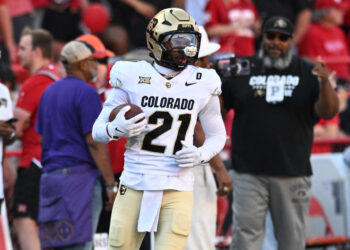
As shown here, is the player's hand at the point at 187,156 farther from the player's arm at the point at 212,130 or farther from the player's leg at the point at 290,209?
the player's leg at the point at 290,209

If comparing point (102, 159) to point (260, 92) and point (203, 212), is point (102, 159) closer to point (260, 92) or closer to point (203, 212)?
point (203, 212)

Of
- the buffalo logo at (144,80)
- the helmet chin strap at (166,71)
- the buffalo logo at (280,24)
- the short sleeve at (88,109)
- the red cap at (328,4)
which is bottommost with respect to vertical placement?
the short sleeve at (88,109)

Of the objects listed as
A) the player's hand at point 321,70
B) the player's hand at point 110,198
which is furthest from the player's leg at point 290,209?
the player's hand at point 110,198

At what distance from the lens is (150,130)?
205 inches

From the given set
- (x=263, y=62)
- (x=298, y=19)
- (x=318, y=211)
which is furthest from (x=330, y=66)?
(x=263, y=62)

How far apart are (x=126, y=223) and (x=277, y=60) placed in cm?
226

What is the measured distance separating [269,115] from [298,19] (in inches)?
191

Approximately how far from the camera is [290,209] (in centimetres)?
674

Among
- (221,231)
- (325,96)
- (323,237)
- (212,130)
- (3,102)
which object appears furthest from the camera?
(323,237)

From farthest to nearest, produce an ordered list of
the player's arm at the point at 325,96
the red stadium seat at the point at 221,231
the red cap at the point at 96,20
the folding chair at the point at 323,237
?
the red cap at the point at 96,20, the folding chair at the point at 323,237, the red stadium seat at the point at 221,231, the player's arm at the point at 325,96

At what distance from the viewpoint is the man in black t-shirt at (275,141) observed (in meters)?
6.72

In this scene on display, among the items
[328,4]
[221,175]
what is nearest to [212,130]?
[221,175]

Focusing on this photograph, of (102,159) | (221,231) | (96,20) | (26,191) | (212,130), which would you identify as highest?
(96,20)

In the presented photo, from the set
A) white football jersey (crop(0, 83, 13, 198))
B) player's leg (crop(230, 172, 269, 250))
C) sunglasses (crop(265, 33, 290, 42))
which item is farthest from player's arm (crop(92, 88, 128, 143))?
sunglasses (crop(265, 33, 290, 42))
